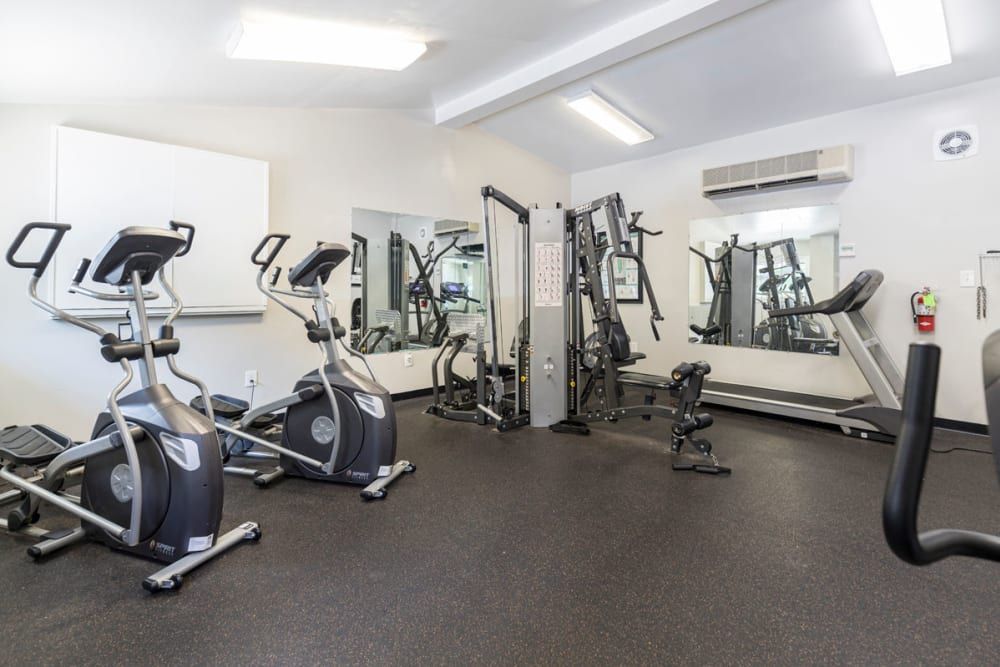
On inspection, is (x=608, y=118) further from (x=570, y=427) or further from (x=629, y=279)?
(x=570, y=427)

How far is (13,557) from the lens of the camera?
2086 millimetres

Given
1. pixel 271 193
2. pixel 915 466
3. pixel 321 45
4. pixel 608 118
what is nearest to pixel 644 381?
pixel 608 118

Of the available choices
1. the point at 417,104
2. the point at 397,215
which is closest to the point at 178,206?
the point at 397,215

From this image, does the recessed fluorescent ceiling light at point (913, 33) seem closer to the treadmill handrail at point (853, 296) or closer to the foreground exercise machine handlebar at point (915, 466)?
the treadmill handrail at point (853, 296)

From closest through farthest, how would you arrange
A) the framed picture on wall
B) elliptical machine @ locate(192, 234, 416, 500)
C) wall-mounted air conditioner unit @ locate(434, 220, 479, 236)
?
1. elliptical machine @ locate(192, 234, 416, 500)
2. wall-mounted air conditioner unit @ locate(434, 220, 479, 236)
3. the framed picture on wall

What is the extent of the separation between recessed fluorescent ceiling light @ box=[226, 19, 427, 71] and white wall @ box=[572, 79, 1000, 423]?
12.0 ft

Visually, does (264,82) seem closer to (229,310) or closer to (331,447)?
(229,310)

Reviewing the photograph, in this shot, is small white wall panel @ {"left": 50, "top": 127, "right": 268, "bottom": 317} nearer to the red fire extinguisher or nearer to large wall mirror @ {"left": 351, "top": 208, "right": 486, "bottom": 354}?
large wall mirror @ {"left": 351, "top": 208, "right": 486, "bottom": 354}

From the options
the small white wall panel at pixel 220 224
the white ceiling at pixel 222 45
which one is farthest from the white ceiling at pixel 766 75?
the small white wall panel at pixel 220 224

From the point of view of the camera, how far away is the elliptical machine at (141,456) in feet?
6.39

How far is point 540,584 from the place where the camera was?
192 cm

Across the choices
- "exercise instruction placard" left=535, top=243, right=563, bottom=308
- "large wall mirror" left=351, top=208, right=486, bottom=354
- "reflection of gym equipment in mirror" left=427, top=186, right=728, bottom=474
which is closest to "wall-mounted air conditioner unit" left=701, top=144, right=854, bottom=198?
"reflection of gym equipment in mirror" left=427, top=186, right=728, bottom=474

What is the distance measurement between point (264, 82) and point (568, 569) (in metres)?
3.65

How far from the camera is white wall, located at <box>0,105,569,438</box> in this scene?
3.06 meters
